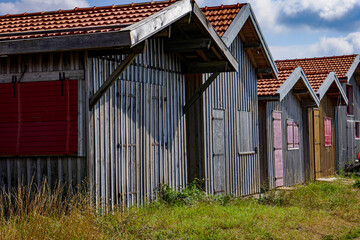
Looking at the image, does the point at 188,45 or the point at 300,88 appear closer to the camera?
the point at 188,45

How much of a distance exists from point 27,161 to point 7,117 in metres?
0.83

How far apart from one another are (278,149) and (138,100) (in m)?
8.64

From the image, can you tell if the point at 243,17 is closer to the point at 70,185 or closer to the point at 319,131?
the point at 70,185

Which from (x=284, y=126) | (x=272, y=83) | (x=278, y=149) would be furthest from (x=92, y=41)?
(x=284, y=126)

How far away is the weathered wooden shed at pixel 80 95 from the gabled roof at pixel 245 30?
3399 mm

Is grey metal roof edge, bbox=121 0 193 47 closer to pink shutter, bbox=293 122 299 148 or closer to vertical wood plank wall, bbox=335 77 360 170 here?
pink shutter, bbox=293 122 299 148

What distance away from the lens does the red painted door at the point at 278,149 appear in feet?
61.0

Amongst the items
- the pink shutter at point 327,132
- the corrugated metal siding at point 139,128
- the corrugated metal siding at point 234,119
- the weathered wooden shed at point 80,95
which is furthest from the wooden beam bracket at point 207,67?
the pink shutter at point 327,132

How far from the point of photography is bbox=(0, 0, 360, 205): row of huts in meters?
9.52

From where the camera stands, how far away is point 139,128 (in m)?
11.3

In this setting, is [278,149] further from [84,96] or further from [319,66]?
[84,96]

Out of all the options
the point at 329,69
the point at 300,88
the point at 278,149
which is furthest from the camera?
the point at 329,69

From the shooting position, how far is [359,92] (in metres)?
29.0

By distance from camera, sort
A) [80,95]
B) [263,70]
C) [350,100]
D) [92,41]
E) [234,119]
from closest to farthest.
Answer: [92,41]
[80,95]
[234,119]
[263,70]
[350,100]
